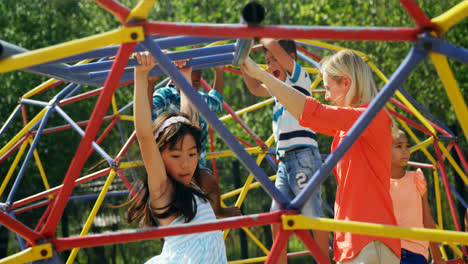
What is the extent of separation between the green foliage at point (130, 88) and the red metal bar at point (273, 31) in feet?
22.8

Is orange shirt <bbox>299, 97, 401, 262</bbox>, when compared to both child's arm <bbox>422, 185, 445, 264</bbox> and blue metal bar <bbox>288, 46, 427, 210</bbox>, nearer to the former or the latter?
blue metal bar <bbox>288, 46, 427, 210</bbox>

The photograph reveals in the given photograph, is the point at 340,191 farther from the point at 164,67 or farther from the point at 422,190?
the point at 422,190

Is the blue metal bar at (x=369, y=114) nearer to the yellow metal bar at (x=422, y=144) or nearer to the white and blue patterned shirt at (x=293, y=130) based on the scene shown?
→ the white and blue patterned shirt at (x=293, y=130)

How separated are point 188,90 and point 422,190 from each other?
105 inches

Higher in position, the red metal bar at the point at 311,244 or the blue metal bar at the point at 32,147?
the blue metal bar at the point at 32,147

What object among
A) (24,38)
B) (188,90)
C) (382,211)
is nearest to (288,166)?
(382,211)

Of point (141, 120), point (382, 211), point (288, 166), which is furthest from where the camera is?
point (288, 166)

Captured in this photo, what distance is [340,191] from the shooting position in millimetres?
2600

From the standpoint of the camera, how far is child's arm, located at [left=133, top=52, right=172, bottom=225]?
222cm

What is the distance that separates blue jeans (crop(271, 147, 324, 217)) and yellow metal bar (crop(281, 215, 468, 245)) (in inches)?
68.9

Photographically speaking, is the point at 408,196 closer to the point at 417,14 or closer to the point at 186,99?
the point at 186,99

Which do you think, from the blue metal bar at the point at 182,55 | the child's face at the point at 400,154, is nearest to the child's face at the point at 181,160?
the blue metal bar at the point at 182,55

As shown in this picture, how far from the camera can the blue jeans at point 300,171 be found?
146 inches

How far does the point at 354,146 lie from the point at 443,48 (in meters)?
0.85
